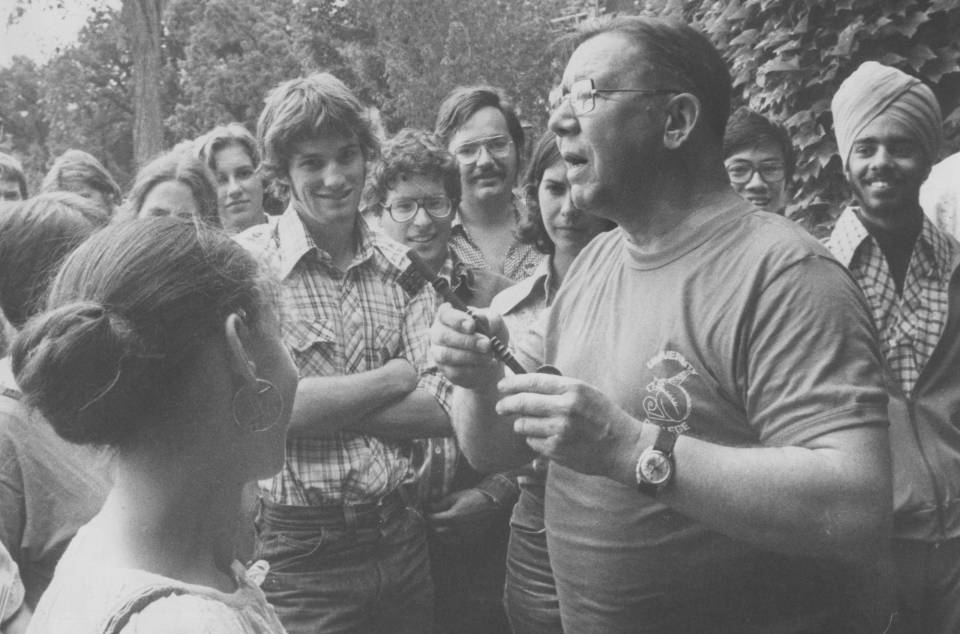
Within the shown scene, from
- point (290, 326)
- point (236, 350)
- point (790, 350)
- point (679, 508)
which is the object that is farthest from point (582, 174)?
point (290, 326)

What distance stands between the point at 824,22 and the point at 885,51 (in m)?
0.32

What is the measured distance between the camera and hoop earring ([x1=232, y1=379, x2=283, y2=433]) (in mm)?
1910

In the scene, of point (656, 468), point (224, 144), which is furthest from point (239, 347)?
point (224, 144)

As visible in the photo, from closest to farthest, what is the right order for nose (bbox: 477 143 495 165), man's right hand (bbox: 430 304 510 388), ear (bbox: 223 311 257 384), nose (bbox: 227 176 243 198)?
ear (bbox: 223 311 257 384), man's right hand (bbox: 430 304 510 388), nose (bbox: 477 143 495 165), nose (bbox: 227 176 243 198)

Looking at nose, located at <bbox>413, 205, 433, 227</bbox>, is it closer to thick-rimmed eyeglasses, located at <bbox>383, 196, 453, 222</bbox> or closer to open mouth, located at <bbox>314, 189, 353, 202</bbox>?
thick-rimmed eyeglasses, located at <bbox>383, 196, 453, 222</bbox>

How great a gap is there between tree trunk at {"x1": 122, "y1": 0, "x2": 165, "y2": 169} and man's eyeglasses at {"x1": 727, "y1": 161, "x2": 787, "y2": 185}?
1640 cm

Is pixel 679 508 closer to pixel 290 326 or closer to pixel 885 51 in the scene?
pixel 290 326

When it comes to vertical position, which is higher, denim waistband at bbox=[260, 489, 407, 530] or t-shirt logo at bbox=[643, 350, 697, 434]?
t-shirt logo at bbox=[643, 350, 697, 434]

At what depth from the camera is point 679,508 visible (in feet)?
6.97

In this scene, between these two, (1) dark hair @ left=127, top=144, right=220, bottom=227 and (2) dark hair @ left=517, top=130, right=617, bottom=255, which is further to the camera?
(1) dark hair @ left=127, top=144, right=220, bottom=227

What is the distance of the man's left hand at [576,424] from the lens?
6.84 feet

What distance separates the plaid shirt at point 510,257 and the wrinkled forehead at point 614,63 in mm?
2068

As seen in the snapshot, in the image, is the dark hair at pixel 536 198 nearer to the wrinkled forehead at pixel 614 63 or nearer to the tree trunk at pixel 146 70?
the wrinkled forehead at pixel 614 63

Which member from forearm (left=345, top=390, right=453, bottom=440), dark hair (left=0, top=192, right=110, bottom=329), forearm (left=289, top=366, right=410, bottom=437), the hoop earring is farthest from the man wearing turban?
dark hair (left=0, top=192, right=110, bottom=329)
